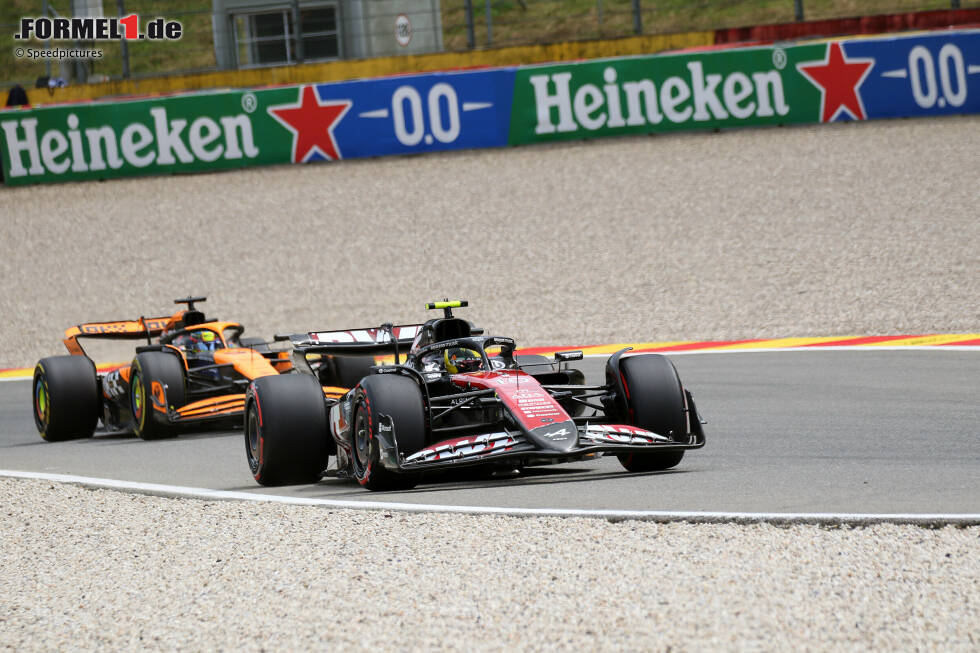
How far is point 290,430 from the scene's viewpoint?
9.12 m

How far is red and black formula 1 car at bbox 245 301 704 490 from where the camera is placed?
8.20 meters

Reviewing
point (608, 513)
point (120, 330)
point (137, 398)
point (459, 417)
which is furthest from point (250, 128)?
point (608, 513)

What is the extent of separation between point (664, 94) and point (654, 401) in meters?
16.2

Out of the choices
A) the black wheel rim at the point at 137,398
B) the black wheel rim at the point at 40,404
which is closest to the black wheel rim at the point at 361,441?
the black wheel rim at the point at 137,398

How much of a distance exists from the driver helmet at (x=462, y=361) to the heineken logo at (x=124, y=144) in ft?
55.1

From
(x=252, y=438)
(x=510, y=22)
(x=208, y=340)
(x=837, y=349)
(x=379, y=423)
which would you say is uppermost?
(x=510, y=22)

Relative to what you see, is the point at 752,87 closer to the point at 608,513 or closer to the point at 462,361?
the point at 462,361

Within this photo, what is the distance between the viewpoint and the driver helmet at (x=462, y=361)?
906cm

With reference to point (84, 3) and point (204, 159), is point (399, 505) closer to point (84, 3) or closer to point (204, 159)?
point (204, 159)

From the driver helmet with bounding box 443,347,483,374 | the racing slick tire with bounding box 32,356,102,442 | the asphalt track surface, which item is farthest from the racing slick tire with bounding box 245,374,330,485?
the racing slick tire with bounding box 32,356,102,442

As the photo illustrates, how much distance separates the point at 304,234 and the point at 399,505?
15007 mm

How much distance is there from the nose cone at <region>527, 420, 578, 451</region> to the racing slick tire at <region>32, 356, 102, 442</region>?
644 cm

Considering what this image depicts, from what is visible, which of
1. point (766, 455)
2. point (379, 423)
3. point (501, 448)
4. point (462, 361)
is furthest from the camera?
point (766, 455)

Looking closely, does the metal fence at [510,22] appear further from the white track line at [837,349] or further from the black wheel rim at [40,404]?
the black wheel rim at [40,404]
